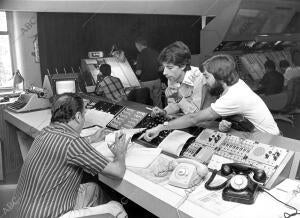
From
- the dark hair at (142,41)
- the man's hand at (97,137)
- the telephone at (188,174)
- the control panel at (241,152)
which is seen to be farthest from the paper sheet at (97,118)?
the dark hair at (142,41)

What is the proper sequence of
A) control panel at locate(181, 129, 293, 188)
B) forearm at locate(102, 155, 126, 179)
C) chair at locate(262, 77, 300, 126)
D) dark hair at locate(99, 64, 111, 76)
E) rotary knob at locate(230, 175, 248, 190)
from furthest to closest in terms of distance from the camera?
dark hair at locate(99, 64, 111, 76)
chair at locate(262, 77, 300, 126)
forearm at locate(102, 155, 126, 179)
control panel at locate(181, 129, 293, 188)
rotary knob at locate(230, 175, 248, 190)

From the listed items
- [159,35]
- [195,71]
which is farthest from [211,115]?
[159,35]

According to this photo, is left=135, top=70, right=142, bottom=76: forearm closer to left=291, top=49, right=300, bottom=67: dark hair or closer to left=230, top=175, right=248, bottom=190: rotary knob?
left=291, top=49, right=300, bottom=67: dark hair

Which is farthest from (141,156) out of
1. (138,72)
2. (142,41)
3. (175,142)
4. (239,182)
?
(142,41)

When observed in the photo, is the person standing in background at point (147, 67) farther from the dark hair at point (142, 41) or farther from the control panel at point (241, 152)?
the control panel at point (241, 152)

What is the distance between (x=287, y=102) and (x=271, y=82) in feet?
1.35

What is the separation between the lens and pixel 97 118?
304cm

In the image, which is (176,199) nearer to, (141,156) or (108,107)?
(141,156)

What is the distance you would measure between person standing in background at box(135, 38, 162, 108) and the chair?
56.3 inches

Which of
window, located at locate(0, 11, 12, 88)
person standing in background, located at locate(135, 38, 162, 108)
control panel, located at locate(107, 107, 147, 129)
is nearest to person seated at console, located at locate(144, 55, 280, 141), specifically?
control panel, located at locate(107, 107, 147, 129)

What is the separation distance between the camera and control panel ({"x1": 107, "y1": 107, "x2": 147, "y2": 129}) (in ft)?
8.84

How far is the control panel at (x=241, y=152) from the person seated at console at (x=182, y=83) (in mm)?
632

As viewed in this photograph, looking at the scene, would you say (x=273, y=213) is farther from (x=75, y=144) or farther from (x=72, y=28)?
(x=72, y=28)

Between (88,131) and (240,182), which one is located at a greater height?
(240,182)
